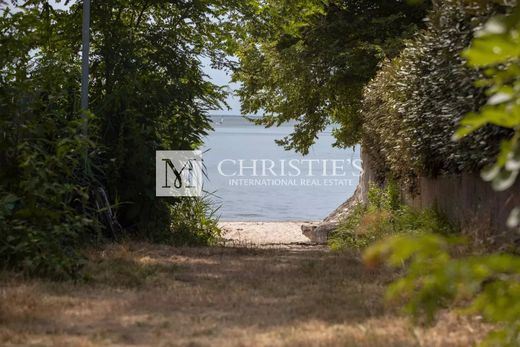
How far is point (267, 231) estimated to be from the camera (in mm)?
24203

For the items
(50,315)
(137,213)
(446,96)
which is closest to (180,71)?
(137,213)

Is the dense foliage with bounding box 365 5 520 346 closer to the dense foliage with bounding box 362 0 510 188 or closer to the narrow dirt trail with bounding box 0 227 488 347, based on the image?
Answer: the narrow dirt trail with bounding box 0 227 488 347

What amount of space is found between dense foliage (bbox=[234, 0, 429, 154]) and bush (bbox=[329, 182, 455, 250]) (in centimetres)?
370

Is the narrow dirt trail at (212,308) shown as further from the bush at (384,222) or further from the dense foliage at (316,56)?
the dense foliage at (316,56)

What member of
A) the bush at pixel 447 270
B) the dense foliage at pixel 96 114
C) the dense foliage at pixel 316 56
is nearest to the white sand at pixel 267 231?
the dense foliage at pixel 316 56

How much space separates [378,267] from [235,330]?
3283 mm

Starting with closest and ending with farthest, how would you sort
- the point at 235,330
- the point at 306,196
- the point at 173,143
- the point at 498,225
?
the point at 235,330, the point at 498,225, the point at 173,143, the point at 306,196

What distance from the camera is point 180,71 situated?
1398 centimetres

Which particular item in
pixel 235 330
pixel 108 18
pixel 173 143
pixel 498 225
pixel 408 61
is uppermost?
pixel 108 18

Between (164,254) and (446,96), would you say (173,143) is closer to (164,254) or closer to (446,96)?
(164,254)

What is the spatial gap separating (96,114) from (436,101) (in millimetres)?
5555

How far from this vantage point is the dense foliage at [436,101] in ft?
28.9

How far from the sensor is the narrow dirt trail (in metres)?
5.11

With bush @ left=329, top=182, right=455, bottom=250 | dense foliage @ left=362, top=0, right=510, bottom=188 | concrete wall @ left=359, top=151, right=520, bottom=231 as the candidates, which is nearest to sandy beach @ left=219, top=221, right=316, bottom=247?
bush @ left=329, top=182, right=455, bottom=250
